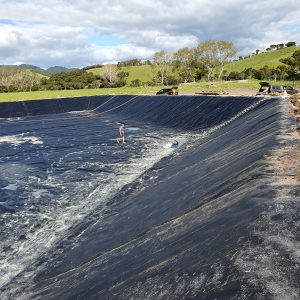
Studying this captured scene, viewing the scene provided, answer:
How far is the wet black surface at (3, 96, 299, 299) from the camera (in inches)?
181

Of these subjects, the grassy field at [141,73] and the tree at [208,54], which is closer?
the tree at [208,54]

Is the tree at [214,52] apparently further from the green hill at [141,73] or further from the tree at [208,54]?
the green hill at [141,73]

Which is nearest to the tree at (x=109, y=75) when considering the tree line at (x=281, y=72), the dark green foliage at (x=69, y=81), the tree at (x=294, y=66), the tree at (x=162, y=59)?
the dark green foliage at (x=69, y=81)

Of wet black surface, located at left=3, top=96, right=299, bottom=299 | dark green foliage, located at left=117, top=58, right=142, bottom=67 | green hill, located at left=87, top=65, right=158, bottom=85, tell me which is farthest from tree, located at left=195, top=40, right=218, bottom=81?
wet black surface, located at left=3, top=96, right=299, bottom=299

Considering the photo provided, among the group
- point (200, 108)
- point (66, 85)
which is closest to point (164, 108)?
point (200, 108)

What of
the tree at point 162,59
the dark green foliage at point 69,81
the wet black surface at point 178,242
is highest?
the tree at point 162,59

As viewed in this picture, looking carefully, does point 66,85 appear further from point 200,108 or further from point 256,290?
point 256,290

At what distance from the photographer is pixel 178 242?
6355 millimetres

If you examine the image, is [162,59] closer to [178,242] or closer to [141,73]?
[141,73]

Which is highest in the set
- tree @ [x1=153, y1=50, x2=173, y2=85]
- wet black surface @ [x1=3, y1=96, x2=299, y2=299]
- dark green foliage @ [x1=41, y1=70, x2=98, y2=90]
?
tree @ [x1=153, y1=50, x2=173, y2=85]

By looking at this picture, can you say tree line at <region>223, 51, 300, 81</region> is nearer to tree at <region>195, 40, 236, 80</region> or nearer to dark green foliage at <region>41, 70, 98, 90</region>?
tree at <region>195, 40, 236, 80</region>

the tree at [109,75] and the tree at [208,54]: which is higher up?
the tree at [208,54]

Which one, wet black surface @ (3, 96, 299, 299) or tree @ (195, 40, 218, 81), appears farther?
tree @ (195, 40, 218, 81)

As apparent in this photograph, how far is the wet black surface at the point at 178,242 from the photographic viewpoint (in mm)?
4586
